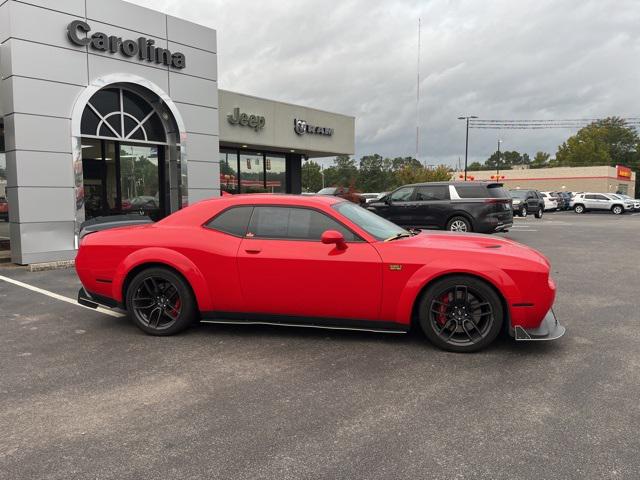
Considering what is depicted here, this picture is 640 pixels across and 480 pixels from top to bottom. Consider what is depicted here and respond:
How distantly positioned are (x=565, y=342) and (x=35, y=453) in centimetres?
439

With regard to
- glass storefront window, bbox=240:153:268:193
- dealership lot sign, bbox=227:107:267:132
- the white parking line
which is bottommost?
the white parking line

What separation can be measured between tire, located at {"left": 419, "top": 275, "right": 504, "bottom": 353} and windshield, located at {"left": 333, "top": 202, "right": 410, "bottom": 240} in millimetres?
777

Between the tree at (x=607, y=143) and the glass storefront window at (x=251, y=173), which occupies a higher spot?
the tree at (x=607, y=143)

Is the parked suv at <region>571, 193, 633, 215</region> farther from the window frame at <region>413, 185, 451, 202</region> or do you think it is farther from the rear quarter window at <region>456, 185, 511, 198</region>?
the window frame at <region>413, 185, 451, 202</region>

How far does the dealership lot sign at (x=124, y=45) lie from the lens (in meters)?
10.2

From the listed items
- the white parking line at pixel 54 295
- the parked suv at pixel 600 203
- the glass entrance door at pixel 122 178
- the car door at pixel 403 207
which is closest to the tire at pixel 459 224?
the car door at pixel 403 207

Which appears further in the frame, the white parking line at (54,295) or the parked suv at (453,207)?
the parked suv at (453,207)

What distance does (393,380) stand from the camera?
378 cm

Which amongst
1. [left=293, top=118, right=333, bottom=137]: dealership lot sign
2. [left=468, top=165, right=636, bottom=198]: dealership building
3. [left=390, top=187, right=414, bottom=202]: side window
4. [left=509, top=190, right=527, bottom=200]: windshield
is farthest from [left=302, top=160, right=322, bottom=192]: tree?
[left=390, top=187, right=414, bottom=202]: side window

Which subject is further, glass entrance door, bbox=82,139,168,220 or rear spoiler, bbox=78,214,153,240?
A: glass entrance door, bbox=82,139,168,220

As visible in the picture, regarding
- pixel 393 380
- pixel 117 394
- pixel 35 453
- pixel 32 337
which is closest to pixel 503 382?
pixel 393 380

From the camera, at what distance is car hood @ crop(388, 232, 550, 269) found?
4.36 meters

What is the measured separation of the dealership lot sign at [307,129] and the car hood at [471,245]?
14528 millimetres

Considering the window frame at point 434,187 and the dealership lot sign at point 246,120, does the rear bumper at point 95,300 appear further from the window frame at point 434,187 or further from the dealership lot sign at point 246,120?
the dealership lot sign at point 246,120
